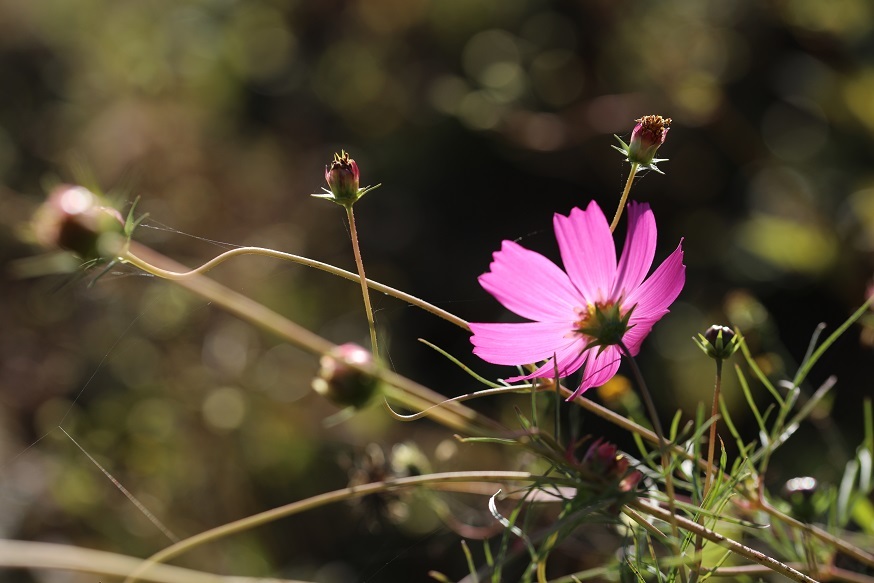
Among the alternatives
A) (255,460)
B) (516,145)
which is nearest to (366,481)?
(255,460)

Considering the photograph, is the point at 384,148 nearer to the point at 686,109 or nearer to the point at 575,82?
the point at 575,82

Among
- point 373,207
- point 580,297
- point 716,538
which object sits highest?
point 373,207

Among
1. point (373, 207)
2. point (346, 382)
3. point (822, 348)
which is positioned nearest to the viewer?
point (346, 382)

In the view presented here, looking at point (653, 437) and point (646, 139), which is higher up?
point (646, 139)

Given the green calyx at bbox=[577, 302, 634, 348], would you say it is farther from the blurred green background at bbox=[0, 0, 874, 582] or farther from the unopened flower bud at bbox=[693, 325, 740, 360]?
the blurred green background at bbox=[0, 0, 874, 582]

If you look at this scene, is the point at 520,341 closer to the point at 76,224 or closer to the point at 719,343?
the point at 719,343

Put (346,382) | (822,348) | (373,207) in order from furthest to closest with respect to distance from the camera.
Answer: (373,207), (822,348), (346,382)

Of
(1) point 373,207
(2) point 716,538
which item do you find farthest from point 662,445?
(1) point 373,207

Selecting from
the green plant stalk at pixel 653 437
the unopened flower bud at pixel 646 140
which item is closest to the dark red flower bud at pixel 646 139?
the unopened flower bud at pixel 646 140
